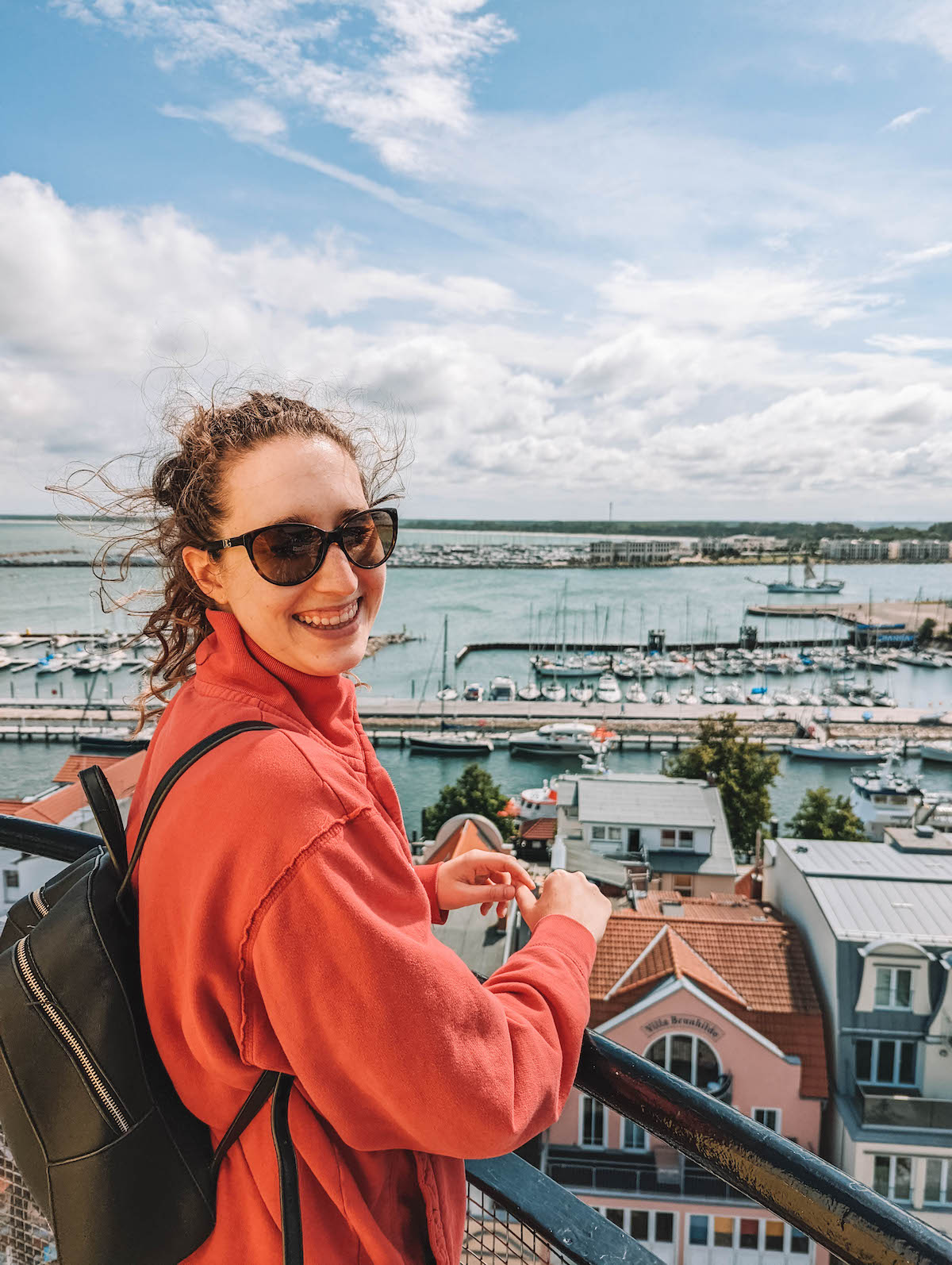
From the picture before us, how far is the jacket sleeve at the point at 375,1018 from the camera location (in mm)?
525

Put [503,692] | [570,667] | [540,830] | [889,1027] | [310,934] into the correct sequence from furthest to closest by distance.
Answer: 1. [570,667]
2. [503,692]
3. [540,830]
4. [889,1027]
5. [310,934]

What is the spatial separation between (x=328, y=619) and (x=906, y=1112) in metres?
7.45

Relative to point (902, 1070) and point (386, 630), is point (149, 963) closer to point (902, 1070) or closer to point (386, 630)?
point (902, 1070)

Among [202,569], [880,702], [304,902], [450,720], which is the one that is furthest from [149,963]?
[880,702]

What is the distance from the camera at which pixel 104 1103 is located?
562mm

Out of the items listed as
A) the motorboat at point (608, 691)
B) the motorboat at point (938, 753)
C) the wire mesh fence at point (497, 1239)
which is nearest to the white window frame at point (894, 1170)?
the wire mesh fence at point (497, 1239)

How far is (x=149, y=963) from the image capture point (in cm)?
59

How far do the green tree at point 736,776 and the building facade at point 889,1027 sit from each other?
21.8 ft

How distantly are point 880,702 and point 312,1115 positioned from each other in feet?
102

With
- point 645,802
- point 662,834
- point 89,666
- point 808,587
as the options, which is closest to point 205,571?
point 662,834

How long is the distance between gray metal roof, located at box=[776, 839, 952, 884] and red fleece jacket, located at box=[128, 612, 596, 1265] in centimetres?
799

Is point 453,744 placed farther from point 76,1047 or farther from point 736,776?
point 76,1047

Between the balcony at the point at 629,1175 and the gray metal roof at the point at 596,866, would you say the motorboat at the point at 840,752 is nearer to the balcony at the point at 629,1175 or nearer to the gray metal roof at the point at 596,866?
the gray metal roof at the point at 596,866

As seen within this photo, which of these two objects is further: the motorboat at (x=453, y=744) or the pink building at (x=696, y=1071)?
the motorboat at (x=453, y=744)
